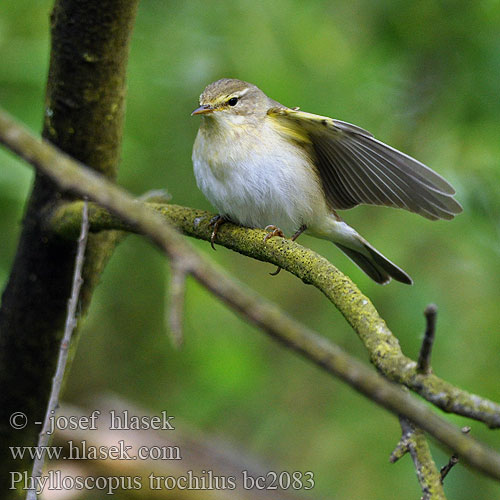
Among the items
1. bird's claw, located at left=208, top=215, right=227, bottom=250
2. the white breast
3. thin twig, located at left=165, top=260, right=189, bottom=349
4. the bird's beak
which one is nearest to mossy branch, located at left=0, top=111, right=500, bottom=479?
thin twig, located at left=165, top=260, right=189, bottom=349

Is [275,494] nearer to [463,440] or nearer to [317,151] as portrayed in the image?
[317,151]

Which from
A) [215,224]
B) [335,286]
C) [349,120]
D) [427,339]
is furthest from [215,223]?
[349,120]

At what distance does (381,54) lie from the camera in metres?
4.47

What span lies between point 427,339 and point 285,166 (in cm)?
224

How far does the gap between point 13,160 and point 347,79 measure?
7.19 feet

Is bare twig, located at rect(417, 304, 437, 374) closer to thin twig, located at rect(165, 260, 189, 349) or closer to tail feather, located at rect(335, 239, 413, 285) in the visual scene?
thin twig, located at rect(165, 260, 189, 349)

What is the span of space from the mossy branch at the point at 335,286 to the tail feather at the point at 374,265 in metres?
1.20

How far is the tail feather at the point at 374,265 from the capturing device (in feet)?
12.0

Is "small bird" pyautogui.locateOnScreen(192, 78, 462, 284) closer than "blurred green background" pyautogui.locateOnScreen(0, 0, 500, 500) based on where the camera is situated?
Yes

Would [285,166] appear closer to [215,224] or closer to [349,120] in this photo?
[215,224]

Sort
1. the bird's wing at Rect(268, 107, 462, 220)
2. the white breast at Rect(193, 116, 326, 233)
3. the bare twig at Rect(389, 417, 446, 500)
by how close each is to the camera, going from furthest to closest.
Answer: the white breast at Rect(193, 116, 326, 233) → the bird's wing at Rect(268, 107, 462, 220) → the bare twig at Rect(389, 417, 446, 500)

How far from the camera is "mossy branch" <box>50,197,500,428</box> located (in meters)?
1.15

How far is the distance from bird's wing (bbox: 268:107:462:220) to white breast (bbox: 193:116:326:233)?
0.09 m

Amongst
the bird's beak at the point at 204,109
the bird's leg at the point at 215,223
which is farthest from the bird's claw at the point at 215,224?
the bird's beak at the point at 204,109
